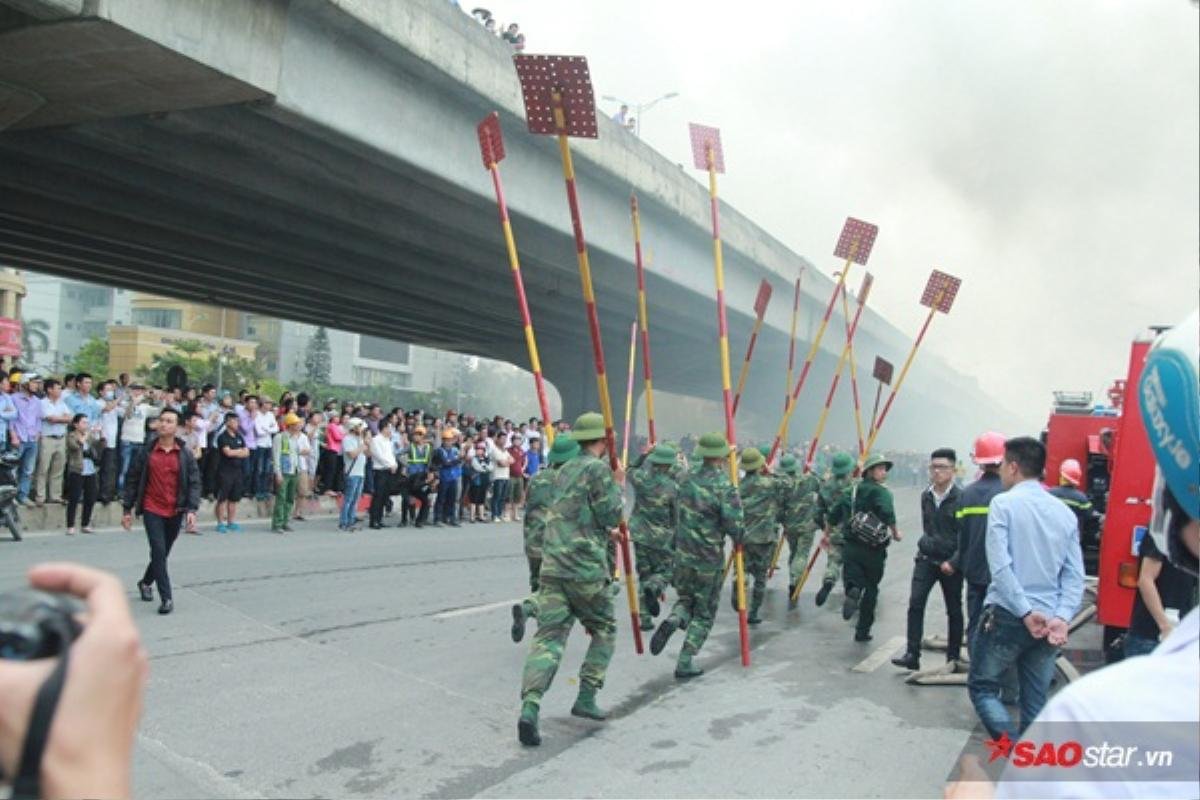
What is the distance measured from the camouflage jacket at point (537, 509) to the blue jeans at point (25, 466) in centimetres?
735

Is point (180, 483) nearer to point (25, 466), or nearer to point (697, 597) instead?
point (697, 597)

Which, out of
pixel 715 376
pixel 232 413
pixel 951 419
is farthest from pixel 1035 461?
pixel 951 419

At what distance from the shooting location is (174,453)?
7941 millimetres

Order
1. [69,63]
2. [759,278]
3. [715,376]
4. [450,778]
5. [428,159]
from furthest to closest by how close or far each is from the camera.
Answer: [715,376] < [759,278] < [428,159] < [69,63] < [450,778]

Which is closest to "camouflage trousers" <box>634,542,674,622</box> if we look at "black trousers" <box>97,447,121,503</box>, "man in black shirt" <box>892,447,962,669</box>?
"man in black shirt" <box>892,447,962,669</box>

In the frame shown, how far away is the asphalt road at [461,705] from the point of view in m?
4.70

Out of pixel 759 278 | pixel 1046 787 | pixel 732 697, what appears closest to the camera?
pixel 1046 787

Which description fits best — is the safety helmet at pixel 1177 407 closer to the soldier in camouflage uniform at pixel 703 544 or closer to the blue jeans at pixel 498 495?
the soldier in camouflage uniform at pixel 703 544

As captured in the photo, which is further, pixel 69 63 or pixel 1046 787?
pixel 69 63

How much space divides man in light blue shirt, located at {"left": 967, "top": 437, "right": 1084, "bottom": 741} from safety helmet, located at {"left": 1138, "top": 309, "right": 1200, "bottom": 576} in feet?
11.7

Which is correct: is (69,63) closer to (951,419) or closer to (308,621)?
(308,621)

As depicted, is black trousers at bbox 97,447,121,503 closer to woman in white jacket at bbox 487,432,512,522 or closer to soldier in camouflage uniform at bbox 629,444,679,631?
woman in white jacket at bbox 487,432,512,522

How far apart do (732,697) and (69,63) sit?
27.8ft

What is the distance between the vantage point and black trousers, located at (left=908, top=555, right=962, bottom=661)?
7.21 m
